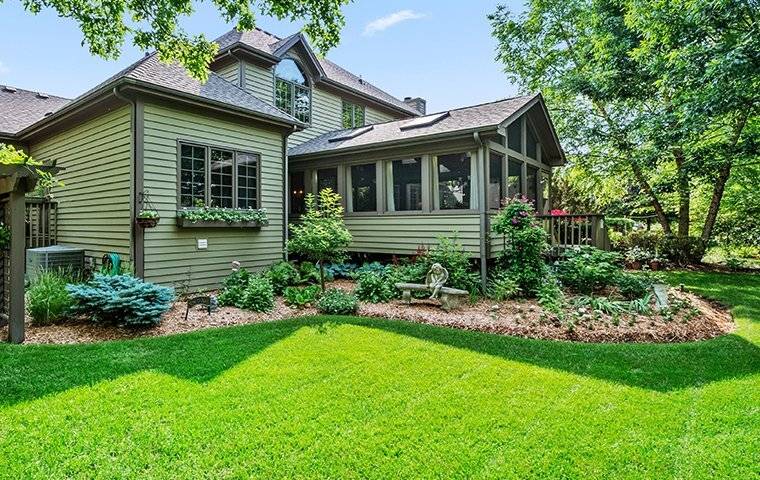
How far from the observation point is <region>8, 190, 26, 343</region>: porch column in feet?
14.7

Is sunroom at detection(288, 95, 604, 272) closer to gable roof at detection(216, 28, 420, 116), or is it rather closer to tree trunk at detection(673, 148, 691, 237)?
gable roof at detection(216, 28, 420, 116)

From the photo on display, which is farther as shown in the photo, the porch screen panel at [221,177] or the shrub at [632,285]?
the porch screen panel at [221,177]

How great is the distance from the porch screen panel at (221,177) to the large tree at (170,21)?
5.41 ft

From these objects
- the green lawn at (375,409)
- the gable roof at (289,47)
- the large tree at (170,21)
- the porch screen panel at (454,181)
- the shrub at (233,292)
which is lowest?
the green lawn at (375,409)

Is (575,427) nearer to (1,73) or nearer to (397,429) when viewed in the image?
(397,429)

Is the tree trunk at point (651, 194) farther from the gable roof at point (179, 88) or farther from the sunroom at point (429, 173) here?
the gable roof at point (179, 88)

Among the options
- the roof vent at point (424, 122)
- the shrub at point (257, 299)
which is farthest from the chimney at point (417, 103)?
the shrub at point (257, 299)

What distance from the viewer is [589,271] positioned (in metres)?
7.47

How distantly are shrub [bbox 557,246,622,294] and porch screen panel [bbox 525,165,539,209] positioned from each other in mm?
3048

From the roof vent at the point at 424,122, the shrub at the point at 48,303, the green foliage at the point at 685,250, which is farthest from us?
the green foliage at the point at 685,250

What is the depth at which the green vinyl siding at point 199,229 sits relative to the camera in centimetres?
710

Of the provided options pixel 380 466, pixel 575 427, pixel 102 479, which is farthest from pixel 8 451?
pixel 575 427

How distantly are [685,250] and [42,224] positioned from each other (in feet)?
59.5

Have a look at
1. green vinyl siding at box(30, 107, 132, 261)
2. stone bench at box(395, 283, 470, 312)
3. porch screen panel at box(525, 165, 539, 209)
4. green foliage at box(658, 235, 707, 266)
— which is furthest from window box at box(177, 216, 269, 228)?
green foliage at box(658, 235, 707, 266)
